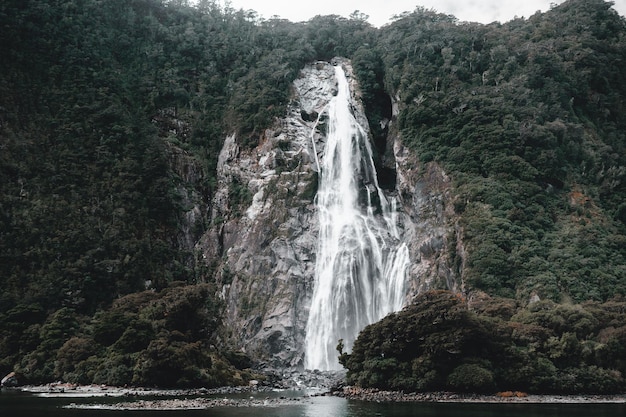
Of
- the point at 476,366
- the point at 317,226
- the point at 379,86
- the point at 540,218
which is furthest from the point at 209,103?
the point at 476,366

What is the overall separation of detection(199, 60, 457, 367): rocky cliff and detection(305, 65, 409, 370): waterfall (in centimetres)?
135

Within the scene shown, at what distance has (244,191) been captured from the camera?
319ft

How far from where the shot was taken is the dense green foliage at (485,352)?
51062 mm

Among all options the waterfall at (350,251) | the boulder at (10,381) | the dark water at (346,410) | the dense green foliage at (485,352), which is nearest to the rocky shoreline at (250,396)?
the dense green foliage at (485,352)

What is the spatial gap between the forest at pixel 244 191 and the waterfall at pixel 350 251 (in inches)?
299

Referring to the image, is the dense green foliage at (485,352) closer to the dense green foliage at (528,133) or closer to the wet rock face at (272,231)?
the dense green foliage at (528,133)

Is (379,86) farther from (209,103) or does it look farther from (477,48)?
(209,103)

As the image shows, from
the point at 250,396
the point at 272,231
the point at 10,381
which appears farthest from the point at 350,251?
the point at 10,381

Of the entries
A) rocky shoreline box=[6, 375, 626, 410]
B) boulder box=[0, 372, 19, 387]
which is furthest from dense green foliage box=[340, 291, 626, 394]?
boulder box=[0, 372, 19, 387]

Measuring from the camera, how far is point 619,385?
169 ft

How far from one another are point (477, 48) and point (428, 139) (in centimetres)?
2280

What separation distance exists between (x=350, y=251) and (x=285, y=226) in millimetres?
9252

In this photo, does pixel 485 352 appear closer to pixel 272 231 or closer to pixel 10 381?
pixel 272 231

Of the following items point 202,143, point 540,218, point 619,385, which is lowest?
point 619,385
